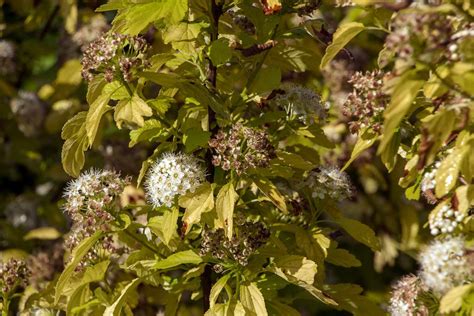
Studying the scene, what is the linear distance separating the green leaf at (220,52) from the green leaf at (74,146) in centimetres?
37

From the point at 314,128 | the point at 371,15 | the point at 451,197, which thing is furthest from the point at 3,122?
the point at 451,197

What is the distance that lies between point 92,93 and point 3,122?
1.79 meters

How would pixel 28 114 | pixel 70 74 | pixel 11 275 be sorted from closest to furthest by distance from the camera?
1. pixel 11 275
2. pixel 70 74
3. pixel 28 114

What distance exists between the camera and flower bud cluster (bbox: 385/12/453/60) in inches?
62.3

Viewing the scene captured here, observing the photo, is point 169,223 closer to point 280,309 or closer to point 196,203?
point 196,203

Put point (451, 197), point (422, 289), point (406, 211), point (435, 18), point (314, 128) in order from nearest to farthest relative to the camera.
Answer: point (435, 18)
point (451, 197)
point (422, 289)
point (314, 128)
point (406, 211)

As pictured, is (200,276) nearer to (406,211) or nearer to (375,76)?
(375,76)

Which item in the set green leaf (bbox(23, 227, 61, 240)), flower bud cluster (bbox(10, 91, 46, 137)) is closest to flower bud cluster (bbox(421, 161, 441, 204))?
green leaf (bbox(23, 227, 61, 240))

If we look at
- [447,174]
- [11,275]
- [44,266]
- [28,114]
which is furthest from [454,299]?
[28,114]

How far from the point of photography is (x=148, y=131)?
2.21 metres

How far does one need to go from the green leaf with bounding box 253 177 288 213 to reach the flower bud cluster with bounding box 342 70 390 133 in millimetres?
245

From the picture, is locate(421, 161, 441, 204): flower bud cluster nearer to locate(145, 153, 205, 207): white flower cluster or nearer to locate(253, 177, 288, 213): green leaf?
locate(253, 177, 288, 213): green leaf

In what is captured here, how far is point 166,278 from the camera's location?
95.1 inches

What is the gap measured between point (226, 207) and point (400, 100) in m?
0.58
